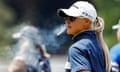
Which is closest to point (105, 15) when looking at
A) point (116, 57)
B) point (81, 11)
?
point (116, 57)

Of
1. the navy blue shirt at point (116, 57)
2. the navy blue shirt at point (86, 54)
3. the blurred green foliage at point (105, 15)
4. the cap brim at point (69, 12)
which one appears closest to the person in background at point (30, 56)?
the navy blue shirt at point (116, 57)

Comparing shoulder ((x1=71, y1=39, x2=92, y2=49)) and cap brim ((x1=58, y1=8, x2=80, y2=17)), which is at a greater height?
cap brim ((x1=58, y1=8, x2=80, y2=17))

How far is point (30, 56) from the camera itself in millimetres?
6648

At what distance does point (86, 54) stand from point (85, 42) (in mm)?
101

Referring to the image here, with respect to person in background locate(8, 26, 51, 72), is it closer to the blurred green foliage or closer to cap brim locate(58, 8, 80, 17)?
cap brim locate(58, 8, 80, 17)

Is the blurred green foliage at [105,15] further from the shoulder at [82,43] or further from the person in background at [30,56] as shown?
the shoulder at [82,43]

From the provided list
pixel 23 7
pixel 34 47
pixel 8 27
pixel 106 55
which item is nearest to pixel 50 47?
pixel 34 47

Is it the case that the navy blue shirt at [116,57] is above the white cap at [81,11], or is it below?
above

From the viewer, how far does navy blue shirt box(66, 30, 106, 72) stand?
4.67 m

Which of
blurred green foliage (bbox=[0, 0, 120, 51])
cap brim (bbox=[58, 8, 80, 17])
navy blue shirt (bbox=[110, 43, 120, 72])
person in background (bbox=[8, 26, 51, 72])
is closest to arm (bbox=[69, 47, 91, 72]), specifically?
cap brim (bbox=[58, 8, 80, 17])

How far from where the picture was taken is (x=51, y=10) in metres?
18.2

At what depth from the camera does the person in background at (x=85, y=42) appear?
4684 millimetres

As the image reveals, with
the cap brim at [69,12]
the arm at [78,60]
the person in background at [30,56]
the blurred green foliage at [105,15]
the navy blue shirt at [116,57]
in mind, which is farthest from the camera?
the blurred green foliage at [105,15]

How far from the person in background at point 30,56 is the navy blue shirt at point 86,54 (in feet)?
4.57
